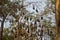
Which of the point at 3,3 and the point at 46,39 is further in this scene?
the point at 3,3

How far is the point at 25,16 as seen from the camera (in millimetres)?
1267

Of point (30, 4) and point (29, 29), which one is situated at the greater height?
point (30, 4)

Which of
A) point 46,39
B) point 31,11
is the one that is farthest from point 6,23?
point 46,39

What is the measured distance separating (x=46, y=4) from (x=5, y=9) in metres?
0.40

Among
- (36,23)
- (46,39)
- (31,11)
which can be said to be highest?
(31,11)

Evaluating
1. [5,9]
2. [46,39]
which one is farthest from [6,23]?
[46,39]

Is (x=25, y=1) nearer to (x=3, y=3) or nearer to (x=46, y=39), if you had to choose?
(x=3, y=3)

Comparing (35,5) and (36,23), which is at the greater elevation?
(35,5)

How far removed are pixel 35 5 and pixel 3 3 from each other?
0.32 metres

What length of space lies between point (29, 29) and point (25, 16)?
→ 13 centimetres

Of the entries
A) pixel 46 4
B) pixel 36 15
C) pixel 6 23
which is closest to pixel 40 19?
pixel 36 15

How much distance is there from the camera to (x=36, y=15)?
49.9 inches

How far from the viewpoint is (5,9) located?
1.29 metres

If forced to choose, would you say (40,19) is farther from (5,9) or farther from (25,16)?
(5,9)
